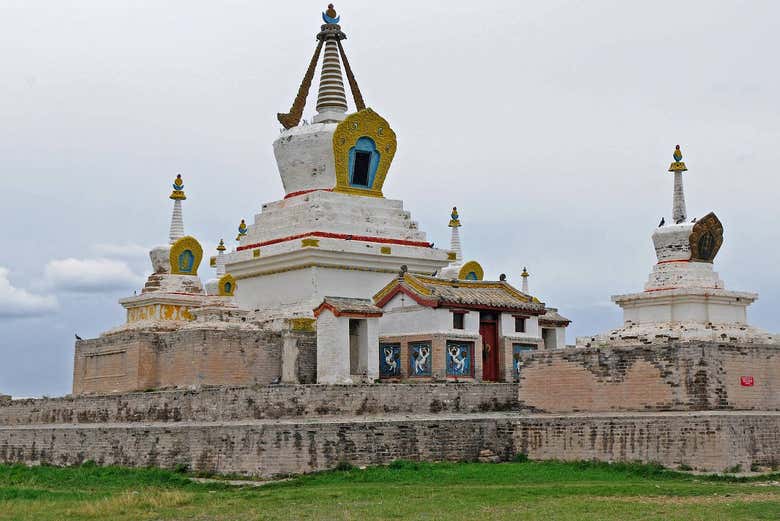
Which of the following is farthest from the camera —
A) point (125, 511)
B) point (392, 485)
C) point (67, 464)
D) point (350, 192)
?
point (350, 192)

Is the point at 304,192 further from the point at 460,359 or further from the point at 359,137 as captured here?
the point at 460,359

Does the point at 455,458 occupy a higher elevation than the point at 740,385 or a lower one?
lower

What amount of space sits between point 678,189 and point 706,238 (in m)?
1.39

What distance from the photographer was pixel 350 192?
2819 cm

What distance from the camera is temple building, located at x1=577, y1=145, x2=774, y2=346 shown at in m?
24.6

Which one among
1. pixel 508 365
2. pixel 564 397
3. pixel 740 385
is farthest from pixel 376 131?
pixel 740 385

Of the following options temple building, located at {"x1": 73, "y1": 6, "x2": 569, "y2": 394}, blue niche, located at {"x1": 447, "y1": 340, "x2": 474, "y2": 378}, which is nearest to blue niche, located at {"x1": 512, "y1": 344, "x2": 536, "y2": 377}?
temple building, located at {"x1": 73, "y1": 6, "x2": 569, "y2": 394}

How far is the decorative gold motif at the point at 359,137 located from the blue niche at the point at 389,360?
5.08 m

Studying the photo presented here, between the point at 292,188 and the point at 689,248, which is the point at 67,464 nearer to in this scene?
the point at 292,188

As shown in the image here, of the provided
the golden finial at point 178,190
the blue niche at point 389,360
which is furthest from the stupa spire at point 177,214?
the blue niche at point 389,360

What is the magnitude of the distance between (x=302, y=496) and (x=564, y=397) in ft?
22.3

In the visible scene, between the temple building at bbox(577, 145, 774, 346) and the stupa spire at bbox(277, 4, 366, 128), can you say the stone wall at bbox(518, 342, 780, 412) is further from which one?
the stupa spire at bbox(277, 4, 366, 128)

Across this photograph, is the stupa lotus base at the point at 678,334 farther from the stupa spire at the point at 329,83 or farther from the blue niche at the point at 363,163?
the stupa spire at the point at 329,83

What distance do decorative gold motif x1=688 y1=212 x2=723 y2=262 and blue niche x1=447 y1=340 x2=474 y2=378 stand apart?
5.72 m
